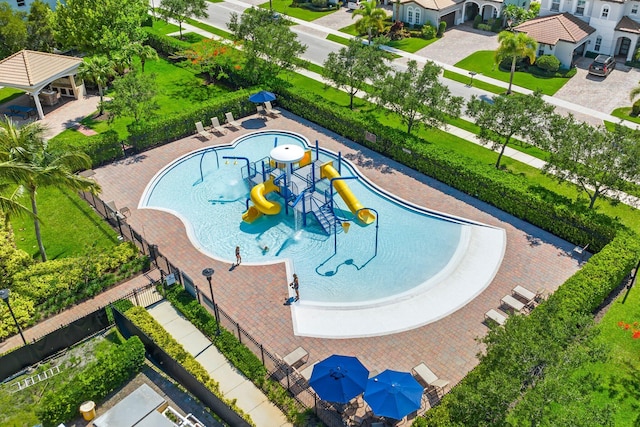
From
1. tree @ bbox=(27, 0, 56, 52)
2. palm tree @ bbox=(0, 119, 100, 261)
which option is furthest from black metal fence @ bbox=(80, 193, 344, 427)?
tree @ bbox=(27, 0, 56, 52)

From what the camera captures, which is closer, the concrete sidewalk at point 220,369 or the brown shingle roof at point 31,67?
the concrete sidewalk at point 220,369

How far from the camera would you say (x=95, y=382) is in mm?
22531

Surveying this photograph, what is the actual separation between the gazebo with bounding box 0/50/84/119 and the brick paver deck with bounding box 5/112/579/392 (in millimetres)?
10566

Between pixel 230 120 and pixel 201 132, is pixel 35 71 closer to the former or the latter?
pixel 201 132

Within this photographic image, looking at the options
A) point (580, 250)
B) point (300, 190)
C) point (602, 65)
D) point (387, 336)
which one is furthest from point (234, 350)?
point (602, 65)

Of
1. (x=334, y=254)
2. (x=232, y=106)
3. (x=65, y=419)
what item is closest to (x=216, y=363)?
(x=65, y=419)

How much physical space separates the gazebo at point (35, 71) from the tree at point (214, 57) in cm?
999

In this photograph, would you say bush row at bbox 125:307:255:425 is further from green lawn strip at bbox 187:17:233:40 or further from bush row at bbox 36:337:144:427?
green lawn strip at bbox 187:17:233:40

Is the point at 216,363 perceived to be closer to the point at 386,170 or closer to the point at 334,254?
the point at 334,254

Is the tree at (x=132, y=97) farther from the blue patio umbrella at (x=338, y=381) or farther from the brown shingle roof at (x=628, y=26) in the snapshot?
the brown shingle roof at (x=628, y=26)

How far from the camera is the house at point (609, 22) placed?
54.7 metres

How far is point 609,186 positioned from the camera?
3012 cm

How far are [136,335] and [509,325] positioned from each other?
51.9ft

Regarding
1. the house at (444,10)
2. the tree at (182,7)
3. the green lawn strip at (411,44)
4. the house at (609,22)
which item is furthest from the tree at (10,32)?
the house at (609,22)
